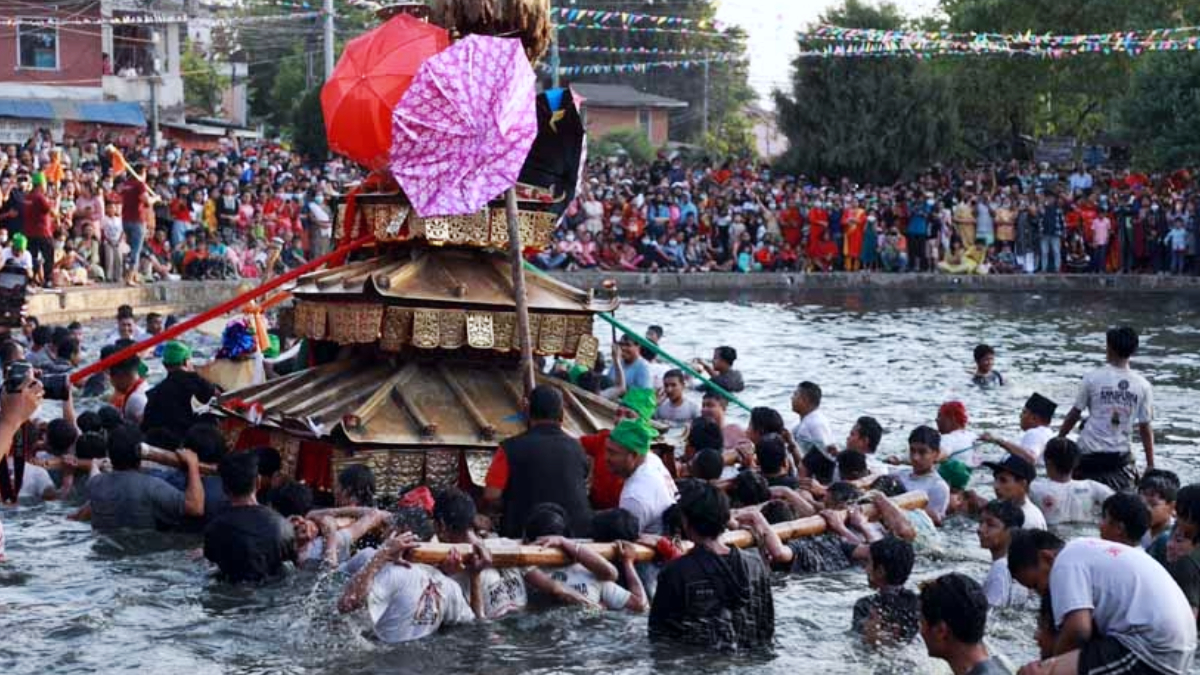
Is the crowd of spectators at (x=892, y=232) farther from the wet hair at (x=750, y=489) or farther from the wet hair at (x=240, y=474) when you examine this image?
the wet hair at (x=240, y=474)

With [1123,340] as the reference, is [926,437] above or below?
below

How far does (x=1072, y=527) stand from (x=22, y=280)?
9.66m

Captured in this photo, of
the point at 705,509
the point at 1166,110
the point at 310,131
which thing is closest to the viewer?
the point at 705,509

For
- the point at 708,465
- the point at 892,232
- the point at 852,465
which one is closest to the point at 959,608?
the point at 708,465

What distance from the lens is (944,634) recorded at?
→ 6828 millimetres

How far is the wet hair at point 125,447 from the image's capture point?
11.5 metres

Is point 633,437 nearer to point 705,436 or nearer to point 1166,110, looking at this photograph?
point 705,436

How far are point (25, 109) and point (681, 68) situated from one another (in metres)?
36.6

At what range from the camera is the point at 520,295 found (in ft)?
37.1

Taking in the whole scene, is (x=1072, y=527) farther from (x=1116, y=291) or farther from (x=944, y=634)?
(x=1116, y=291)

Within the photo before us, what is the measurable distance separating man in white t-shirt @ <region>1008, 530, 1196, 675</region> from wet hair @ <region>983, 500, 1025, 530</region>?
2.63 m

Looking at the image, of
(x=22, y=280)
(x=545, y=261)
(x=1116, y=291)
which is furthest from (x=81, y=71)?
(x=22, y=280)

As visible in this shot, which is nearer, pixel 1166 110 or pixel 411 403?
pixel 411 403

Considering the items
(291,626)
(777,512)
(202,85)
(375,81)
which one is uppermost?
(202,85)
